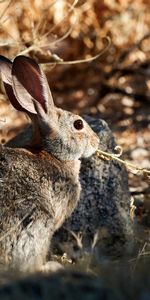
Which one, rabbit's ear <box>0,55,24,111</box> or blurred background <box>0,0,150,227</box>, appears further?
blurred background <box>0,0,150,227</box>

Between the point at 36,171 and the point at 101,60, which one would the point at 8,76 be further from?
the point at 101,60

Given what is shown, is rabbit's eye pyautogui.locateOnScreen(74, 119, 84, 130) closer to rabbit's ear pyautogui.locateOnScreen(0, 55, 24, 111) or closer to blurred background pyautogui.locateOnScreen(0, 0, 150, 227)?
rabbit's ear pyautogui.locateOnScreen(0, 55, 24, 111)

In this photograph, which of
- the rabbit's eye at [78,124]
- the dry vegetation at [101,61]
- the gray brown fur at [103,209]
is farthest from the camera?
the dry vegetation at [101,61]

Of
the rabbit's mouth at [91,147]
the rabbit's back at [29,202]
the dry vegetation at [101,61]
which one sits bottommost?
the rabbit's back at [29,202]

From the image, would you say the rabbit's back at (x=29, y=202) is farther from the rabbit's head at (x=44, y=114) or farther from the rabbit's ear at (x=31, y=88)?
the rabbit's ear at (x=31, y=88)

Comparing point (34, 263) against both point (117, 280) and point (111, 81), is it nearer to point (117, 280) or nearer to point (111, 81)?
point (117, 280)

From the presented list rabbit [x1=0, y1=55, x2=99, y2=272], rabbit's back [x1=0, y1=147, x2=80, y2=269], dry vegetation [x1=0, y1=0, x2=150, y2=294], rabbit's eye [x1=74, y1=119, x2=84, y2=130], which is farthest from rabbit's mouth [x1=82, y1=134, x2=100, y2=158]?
dry vegetation [x1=0, y1=0, x2=150, y2=294]

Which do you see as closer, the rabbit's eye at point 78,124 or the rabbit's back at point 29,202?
the rabbit's back at point 29,202

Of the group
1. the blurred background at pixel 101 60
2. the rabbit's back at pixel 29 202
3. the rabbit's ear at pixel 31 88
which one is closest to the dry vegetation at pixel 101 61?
the blurred background at pixel 101 60
